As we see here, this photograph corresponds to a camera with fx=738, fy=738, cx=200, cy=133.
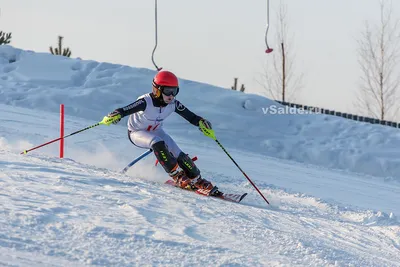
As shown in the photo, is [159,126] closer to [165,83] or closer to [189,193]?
[165,83]

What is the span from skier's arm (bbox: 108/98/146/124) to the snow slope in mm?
606

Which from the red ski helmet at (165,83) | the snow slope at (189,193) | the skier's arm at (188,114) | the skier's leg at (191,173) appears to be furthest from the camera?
the skier's arm at (188,114)

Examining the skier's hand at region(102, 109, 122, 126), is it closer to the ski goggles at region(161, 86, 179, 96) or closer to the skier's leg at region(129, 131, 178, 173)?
the skier's leg at region(129, 131, 178, 173)

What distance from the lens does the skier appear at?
25.1ft

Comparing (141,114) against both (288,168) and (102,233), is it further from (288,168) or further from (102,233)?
(288,168)

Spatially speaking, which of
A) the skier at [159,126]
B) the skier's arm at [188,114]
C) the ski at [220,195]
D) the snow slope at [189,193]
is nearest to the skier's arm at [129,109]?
the skier at [159,126]

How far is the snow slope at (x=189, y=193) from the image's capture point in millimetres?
4613

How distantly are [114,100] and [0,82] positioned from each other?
264 centimetres

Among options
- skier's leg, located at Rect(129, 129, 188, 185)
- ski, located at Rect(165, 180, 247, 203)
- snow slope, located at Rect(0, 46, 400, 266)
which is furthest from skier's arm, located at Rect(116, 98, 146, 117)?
ski, located at Rect(165, 180, 247, 203)

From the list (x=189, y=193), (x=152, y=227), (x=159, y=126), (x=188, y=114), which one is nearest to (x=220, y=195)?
(x=189, y=193)

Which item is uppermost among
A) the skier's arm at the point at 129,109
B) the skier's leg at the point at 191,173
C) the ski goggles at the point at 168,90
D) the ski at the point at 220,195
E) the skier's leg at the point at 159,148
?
the ski goggles at the point at 168,90

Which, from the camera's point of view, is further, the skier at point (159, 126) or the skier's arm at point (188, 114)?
the skier's arm at point (188, 114)

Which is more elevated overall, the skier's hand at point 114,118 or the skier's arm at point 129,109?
the skier's arm at point 129,109

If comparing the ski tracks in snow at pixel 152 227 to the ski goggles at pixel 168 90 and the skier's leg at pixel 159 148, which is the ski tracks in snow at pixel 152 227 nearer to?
the skier's leg at pixel 159 148
